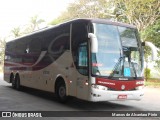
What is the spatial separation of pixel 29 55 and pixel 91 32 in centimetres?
679

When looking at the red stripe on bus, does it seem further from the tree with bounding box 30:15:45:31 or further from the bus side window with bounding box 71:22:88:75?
the tree with bounding box 30:15:45:31

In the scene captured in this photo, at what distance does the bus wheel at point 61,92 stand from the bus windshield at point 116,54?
241 centimetres

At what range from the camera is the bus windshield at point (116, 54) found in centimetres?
1062

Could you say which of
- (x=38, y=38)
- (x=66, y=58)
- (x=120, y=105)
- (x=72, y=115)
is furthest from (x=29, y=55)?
(x=72, y=115)

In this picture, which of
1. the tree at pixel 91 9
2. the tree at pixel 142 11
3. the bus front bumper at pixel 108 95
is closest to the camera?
the bus front bumper at pixel 108 95

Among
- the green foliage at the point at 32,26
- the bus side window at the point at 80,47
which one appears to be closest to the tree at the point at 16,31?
the green foliage at the point at 32,26

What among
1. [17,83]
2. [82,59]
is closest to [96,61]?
[82,59]

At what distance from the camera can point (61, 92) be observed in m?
12.7

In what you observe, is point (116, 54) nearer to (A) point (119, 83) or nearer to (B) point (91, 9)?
(A) point (119, 83)

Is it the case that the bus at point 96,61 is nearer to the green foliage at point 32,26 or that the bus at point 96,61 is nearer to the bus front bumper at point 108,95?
the bus front bumper at point 108,95

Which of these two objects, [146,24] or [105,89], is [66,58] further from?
[146,24]

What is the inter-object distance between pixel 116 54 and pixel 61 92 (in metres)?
3.12

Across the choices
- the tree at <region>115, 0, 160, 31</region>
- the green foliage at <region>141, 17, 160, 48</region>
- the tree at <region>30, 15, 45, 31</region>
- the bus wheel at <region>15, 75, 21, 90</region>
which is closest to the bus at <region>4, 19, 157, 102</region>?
the bus wheel at <region>15, 75, 21, 90</region>

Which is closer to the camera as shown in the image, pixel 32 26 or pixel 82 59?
pixel 82 59
